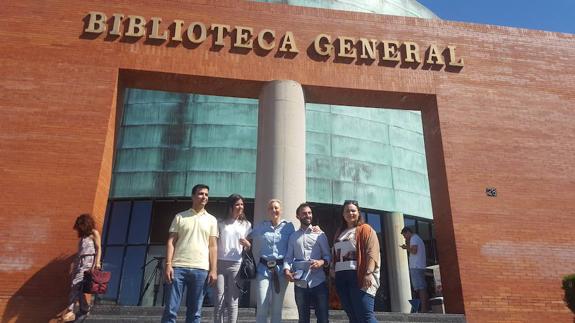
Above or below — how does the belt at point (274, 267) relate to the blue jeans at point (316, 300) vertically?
above

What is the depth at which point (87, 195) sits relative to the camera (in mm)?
8508

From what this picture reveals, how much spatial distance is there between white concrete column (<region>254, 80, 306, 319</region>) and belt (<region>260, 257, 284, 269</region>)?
3494 mm

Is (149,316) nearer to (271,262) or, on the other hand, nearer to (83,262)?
(83,262)

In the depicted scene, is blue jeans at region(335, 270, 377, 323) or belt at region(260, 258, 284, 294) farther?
belt at region(260, 258, 284, 294)

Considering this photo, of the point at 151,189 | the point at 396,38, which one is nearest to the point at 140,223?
the point at 151,189

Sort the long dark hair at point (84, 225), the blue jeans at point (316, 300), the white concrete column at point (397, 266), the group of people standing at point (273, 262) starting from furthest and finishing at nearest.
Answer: the white concrete column at point (397, 266) < the long dark hair at point (84, 225) < the blue jeans at point (316, 300) < the group of people standing at point (273, 262)

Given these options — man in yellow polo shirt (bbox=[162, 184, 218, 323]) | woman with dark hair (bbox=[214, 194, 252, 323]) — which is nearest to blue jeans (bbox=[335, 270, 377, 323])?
woman with dark hair (bbox=[214, 194, 252, 323])

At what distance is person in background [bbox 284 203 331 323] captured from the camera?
5082mm

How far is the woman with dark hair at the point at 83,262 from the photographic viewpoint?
645 cm

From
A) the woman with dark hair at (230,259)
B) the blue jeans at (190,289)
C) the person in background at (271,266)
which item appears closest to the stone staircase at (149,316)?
the woman with dark hair at (230,259)

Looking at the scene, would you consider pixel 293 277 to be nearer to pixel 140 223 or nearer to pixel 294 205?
pixel 294 205

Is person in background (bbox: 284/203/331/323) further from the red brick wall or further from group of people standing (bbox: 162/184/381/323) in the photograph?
the red brick wall

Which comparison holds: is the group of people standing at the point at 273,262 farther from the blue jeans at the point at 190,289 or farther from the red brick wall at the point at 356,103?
the red brick wall at the point at 356,103

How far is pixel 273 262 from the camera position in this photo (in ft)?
17.2
